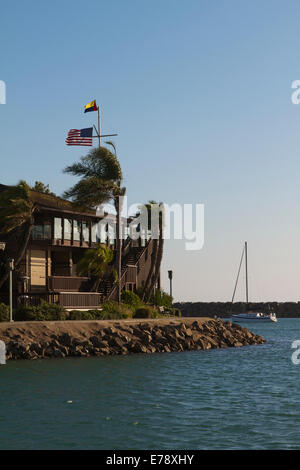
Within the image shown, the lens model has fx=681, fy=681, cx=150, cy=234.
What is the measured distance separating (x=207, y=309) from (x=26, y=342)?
141 meters

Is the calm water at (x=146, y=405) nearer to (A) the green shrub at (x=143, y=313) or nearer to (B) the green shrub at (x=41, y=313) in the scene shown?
(B) the green shrub at (x=41, y=313)

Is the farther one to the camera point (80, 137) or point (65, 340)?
point (80, 137)

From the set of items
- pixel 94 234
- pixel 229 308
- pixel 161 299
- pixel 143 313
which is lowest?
pixel 229 308

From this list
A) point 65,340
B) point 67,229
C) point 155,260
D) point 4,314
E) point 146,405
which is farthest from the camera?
point 155,260

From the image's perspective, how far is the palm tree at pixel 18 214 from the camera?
48.1 m

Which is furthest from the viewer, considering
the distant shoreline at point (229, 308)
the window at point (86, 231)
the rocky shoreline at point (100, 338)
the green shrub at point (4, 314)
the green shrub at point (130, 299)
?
the distant shoreline at point (229, 308)

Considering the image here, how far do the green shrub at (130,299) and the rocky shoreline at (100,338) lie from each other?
6.42 metres

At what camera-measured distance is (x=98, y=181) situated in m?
53.6

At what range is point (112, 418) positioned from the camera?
19875 mm

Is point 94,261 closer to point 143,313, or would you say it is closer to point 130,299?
point 143,313

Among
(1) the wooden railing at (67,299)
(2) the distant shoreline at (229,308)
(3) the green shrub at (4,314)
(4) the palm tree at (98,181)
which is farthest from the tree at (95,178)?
(2) the distant shoreline at (229,308)

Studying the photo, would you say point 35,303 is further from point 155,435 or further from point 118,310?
point 155,435

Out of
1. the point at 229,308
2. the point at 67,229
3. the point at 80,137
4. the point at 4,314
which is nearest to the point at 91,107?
the point at 80,137

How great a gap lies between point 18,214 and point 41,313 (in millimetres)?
8706
